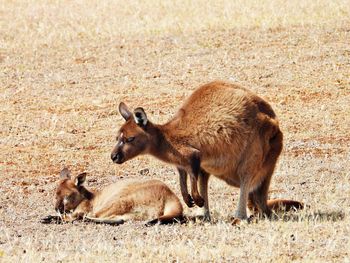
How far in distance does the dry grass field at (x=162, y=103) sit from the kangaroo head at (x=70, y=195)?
354mm

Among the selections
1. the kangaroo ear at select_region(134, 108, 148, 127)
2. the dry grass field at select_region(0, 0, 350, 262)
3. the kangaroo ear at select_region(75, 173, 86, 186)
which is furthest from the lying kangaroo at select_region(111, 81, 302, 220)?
the kangaroo ear at select_region(75, 173, 86, 186)

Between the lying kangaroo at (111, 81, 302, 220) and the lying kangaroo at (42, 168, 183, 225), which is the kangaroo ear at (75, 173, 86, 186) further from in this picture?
the lying kangaroo at (111, 81, 302, 220)

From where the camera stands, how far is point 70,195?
416 inches

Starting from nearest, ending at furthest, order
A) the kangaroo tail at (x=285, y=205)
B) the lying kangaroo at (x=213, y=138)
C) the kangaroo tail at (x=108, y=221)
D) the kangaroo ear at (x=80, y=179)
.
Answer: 1. the kangaroo tail at (x=108, y=221)
2. the lying kangaroo at (x=213, y=138)
3. the kangaroo tail at (x=285, y=205)
4. the kangaroo ear at (x=80, y=179)

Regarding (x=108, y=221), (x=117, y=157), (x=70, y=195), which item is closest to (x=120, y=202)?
(x=108, y=221)

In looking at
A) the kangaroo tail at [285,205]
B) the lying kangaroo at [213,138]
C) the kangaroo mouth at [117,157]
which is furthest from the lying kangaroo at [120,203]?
the kangaroo tail at [285,205]

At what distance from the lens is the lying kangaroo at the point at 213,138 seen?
995 cm

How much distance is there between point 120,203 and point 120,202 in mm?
13

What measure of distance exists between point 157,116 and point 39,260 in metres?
8.26

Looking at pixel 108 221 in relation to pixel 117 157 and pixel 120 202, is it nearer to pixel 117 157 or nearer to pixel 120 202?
pixel 120 202

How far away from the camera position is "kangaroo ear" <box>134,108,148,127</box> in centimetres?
985

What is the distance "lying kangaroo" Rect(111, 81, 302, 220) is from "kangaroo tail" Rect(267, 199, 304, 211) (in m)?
0.01

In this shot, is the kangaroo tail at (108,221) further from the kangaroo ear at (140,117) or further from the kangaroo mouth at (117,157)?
the kangaroo ear at (140,117)

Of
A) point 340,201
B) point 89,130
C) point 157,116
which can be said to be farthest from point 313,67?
point 340,201
